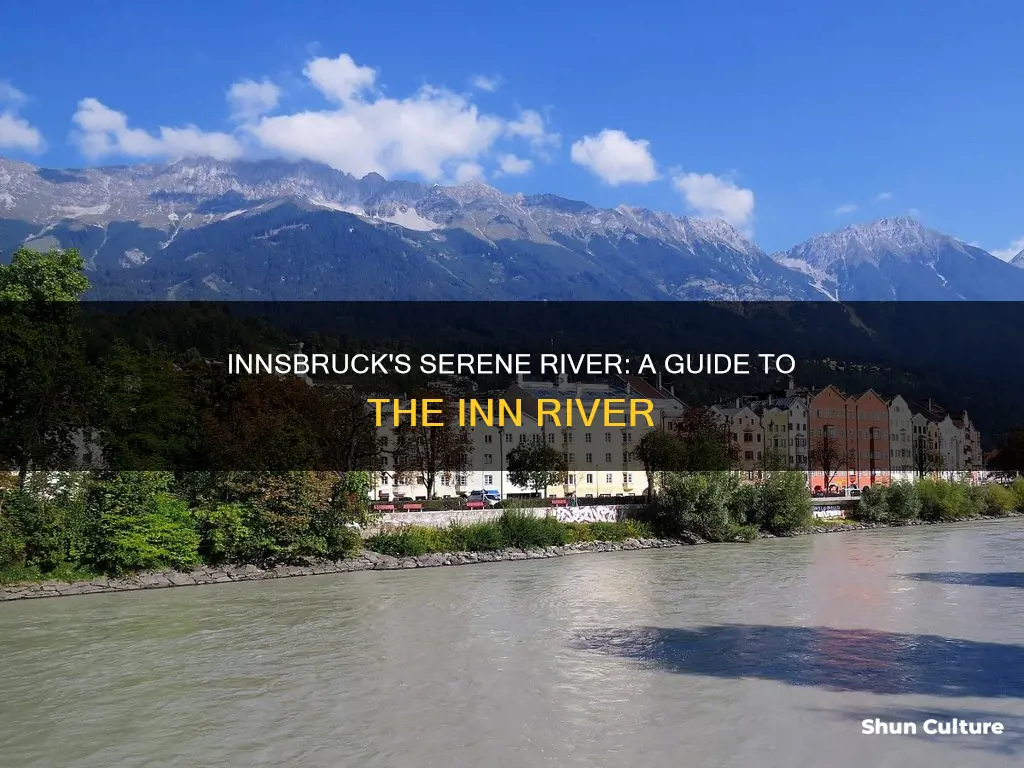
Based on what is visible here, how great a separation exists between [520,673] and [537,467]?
4476 centimetres

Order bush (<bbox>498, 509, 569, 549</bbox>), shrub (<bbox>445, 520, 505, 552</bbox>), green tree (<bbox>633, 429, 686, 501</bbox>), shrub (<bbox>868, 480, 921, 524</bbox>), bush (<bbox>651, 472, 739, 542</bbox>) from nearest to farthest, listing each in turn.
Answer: shrub (<bbox>445, 520, 505, 552</bbox>) < bush (<bbox>498, 509, 569, 549</bbox>) < bush (<bbox>651, 472, 739, 542</bbox>) < green tree (<bbox>633, 429, 686, 501</bbox>) < shrub (<bbox>868, 480, 921, 524</bbox>)

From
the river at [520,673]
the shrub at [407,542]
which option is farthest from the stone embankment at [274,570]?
the river at [520,673]

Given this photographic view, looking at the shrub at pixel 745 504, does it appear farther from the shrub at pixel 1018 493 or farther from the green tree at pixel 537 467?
the shrub at pixel 1018 493

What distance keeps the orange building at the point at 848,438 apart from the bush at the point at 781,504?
34.5 metres

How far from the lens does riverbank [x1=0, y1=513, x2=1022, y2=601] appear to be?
108ft

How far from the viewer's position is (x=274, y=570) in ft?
125

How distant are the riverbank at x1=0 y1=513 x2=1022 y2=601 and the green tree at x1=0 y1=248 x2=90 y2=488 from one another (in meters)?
4.93

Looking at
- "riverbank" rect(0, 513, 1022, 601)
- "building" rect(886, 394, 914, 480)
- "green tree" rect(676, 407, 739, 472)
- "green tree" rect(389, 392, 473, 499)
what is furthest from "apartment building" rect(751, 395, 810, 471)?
"riverbank" rect(0, 513, 1022, 601)

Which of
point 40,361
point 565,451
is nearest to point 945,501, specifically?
point 565,451

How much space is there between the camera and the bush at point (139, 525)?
115 feet

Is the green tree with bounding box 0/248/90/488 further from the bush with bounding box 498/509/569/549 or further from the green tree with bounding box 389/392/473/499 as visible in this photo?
the green tree with bounding box 389/392/473/499

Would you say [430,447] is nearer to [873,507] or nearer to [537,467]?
[537,467]

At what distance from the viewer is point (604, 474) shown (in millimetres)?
76625

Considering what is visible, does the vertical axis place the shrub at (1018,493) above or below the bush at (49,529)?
below
